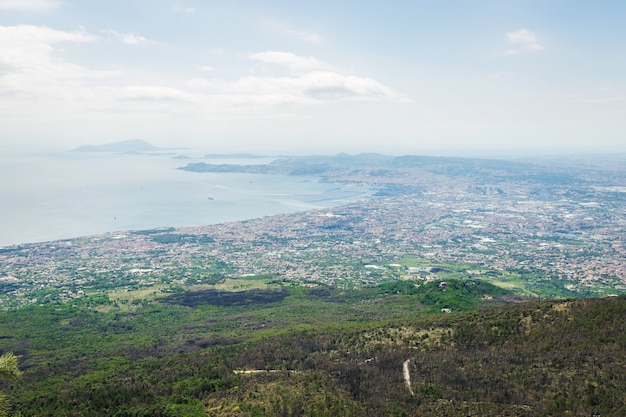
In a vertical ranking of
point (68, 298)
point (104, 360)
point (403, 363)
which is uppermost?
point (403, 363)

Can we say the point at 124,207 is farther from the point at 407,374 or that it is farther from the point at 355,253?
the point at 407,374

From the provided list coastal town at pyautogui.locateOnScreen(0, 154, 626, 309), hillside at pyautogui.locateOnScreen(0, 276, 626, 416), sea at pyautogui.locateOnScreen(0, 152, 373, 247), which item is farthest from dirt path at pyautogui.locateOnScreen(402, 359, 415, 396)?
sea at pyautogui.locateOnScreen(0, 152, 373, 247)

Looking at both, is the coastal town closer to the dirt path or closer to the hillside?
the hillside

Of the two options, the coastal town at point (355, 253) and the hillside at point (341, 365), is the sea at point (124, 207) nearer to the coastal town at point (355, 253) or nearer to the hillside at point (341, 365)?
the coastal town at point (355, 253)

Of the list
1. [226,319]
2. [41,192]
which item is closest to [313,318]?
[226,319]

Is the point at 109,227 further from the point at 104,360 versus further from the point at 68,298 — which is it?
the point at 104,360

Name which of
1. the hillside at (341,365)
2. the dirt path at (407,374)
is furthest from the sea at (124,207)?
the dirt path at (407,374)
